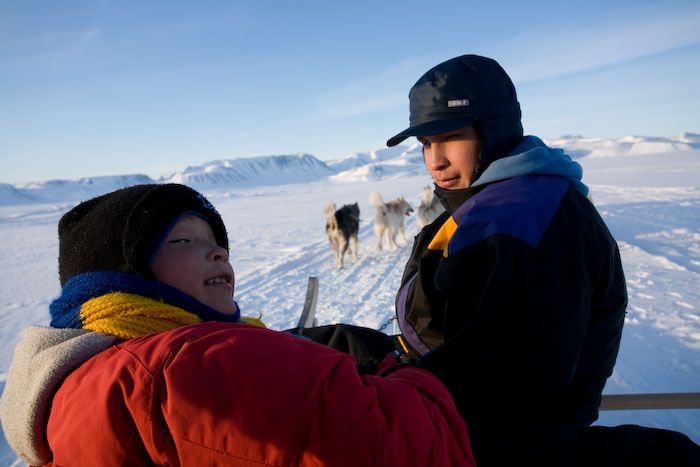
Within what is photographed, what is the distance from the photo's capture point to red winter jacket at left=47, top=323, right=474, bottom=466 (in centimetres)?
81

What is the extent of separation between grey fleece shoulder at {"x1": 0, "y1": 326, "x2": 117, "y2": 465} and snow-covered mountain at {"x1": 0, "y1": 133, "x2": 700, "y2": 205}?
63.0 meters

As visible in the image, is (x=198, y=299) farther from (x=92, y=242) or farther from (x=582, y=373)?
(x=582, y=373)

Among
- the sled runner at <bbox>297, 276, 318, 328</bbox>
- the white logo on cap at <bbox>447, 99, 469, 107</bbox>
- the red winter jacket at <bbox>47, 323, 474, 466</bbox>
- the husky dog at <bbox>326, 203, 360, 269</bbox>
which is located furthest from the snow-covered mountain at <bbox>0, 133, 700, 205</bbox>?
the red winter jacket at <bbox>47, 323, 474, 466</bbox>

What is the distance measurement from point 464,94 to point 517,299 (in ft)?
2.82

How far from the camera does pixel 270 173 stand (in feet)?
552

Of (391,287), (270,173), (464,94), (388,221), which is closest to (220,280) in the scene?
(464,94)

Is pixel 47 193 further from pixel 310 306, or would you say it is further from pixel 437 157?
pixel 437 157

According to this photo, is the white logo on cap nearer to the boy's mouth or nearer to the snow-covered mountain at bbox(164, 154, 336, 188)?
the boy's mouth

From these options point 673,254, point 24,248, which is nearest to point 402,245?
point 673,254

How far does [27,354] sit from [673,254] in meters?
10.1

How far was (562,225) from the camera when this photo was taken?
4.22ft

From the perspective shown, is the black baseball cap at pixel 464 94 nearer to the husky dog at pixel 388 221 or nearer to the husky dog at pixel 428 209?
the husky dog at pixel 388 221

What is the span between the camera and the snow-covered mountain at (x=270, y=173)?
283 feet

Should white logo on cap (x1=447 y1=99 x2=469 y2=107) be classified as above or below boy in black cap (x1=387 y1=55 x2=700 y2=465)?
above
